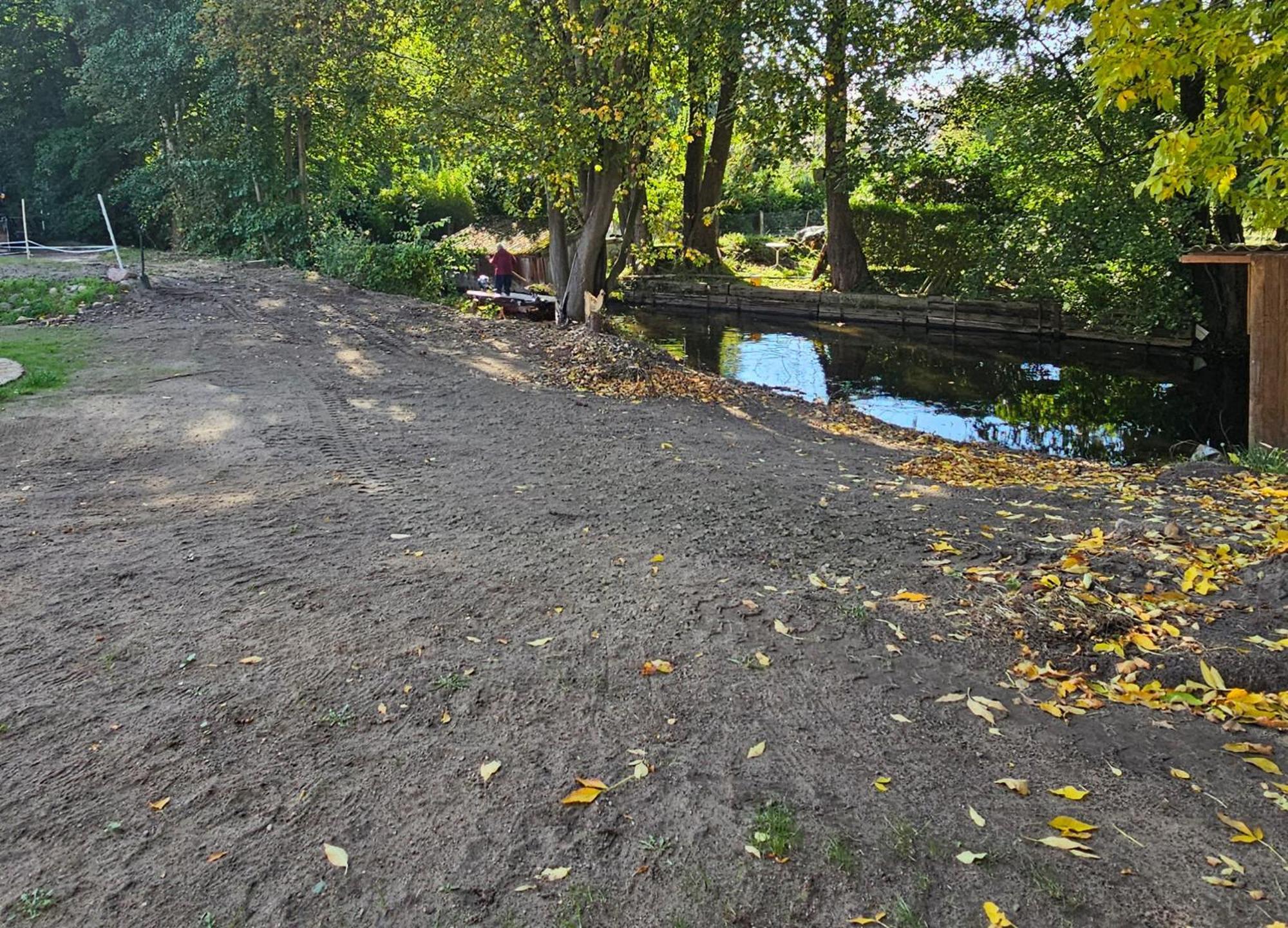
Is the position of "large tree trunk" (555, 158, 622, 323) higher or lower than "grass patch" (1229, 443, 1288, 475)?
higher

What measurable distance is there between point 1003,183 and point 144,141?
956 inches

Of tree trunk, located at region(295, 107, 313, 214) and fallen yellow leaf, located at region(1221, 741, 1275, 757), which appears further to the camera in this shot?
tree trunk, located at region(295, 107, 313, 214)

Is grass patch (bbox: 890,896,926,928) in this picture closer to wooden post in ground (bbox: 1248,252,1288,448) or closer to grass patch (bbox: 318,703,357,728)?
grass patch (bbox: 318,703,357,728)

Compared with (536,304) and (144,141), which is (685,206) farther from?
(144,141)

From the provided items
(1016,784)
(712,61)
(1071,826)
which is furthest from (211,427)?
(712,61)

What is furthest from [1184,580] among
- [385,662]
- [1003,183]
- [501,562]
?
[1003,183]

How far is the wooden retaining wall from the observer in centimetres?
2044

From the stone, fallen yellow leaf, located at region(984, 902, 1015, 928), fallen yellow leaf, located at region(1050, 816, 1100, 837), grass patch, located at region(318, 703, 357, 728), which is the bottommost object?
fallen yellow leaf, located at region(1050, 816, 1100, 837)

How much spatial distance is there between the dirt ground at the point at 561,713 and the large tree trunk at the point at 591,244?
970cm

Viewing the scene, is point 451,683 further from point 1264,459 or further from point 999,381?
point 999,381

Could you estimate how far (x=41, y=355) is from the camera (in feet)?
37.5

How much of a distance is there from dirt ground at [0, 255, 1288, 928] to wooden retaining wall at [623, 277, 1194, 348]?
A: 15.0 meters

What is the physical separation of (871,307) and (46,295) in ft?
59.1

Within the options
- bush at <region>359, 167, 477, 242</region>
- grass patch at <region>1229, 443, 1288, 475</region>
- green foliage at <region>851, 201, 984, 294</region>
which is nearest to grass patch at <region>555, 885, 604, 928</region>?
grass patch at <region>1229, 443, 1288, 475</region>
